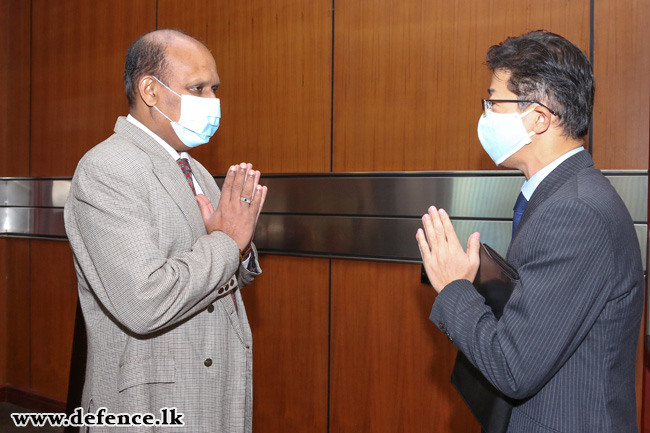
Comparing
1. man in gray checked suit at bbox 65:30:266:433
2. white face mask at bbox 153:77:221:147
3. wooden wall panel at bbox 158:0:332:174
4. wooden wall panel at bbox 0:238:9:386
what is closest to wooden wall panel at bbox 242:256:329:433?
wooden wall panel at bbox 158:0:332:174

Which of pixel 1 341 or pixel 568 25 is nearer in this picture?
pixel 568 25

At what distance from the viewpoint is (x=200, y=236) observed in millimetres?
1555

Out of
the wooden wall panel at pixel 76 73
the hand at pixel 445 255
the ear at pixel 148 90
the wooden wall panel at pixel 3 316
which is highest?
the wooden wall panel at pixel 76 73

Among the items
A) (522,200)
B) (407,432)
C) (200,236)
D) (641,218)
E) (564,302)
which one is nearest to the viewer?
(564,302)

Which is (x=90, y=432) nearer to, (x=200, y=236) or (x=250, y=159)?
(x=200, y=236)

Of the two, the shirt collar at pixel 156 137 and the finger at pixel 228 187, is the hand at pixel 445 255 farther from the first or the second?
the shirt collar at pixel 156 137

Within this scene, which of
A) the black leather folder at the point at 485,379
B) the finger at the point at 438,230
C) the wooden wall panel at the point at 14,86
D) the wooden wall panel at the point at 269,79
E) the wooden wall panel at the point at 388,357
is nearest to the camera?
the black leather folder at the point at 485,379

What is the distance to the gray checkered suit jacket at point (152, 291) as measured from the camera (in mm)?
1346

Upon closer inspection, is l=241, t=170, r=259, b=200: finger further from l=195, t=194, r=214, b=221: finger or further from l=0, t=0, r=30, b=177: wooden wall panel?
l=0, t=0, r=30, b=177: wooden wall panel

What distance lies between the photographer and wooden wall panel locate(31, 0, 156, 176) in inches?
130

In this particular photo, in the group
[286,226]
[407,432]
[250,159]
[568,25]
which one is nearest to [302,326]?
[286,226]

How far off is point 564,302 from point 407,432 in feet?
5.50

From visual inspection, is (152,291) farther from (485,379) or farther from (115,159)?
(485,379)

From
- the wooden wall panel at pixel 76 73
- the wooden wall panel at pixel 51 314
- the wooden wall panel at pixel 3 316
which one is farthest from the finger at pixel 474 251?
the wooden wall panel at pixel 3 316
